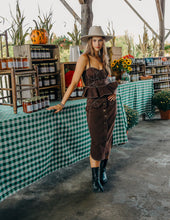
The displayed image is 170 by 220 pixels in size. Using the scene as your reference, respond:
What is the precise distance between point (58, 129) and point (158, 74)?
4933 mm

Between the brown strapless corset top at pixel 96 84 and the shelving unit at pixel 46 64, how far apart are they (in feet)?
3.92

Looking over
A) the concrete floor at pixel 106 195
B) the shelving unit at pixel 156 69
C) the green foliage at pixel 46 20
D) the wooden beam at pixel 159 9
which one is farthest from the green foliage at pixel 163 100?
the wooden beam at pixel 159 9

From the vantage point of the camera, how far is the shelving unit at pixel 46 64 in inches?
143

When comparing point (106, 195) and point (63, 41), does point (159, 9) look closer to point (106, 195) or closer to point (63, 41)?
point (63, 41)

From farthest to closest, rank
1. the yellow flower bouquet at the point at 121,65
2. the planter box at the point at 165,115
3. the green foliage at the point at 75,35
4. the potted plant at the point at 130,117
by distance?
the planter box at the point at 165,115 < the yellow flower bouquet at the point at 121,65 < the green foliage at the point at 75,35 < the potted plant at the point at 130,117

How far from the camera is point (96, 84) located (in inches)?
103

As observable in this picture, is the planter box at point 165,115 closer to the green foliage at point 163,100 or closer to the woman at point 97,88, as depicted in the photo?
the green foliage at point 163,100

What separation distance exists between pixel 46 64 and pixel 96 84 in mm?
1496

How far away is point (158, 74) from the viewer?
23.1 feet

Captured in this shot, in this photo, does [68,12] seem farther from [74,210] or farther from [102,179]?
[74,210]

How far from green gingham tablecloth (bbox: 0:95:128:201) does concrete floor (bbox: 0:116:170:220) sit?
0.24 meters

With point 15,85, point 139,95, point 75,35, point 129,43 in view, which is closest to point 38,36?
point 15,85

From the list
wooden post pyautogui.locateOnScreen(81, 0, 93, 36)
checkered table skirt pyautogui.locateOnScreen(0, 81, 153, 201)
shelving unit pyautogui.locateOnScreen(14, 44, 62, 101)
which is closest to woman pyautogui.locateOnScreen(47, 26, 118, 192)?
checkered table skirt pyautogui.locateOnScreen(0, 81, 153, 201)

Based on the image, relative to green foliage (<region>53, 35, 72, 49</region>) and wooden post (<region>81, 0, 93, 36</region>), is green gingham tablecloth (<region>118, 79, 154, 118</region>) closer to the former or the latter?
green foliage (<region>53, 35, 72, 49</region>)
